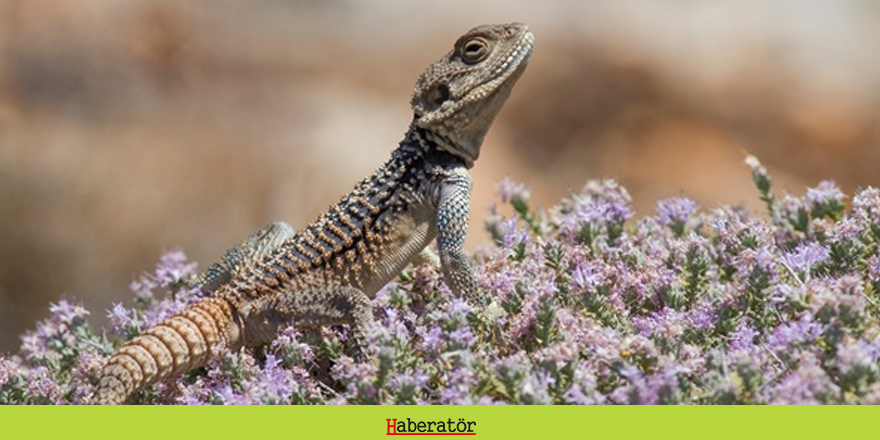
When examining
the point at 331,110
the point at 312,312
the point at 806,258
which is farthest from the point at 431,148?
the point at 331,110

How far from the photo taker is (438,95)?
6035 mm

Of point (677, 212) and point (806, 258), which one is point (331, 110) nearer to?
point (677, 212)

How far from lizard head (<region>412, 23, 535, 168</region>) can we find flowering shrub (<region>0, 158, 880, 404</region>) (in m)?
0.56

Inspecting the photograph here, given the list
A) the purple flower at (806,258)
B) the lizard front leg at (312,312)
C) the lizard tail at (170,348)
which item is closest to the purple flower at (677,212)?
the purple flower at (806,258)

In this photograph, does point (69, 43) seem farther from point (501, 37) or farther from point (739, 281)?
point (739, 281)

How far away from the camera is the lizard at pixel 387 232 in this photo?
5480 millimetres

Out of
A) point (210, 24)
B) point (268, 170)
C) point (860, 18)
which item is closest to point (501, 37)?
point (268, 170)

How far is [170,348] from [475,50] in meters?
2.11

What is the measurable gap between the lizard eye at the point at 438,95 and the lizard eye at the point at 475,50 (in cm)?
19

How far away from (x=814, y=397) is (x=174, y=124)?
8.58 metres

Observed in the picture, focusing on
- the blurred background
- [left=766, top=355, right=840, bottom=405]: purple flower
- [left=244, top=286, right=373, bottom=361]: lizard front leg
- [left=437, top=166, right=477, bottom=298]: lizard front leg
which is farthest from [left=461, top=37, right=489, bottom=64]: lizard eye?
the blurred background

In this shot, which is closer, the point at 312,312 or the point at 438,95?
the point at 312,312

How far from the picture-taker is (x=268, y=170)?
11242mm

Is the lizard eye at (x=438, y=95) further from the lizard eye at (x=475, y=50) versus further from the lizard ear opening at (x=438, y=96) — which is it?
the lizard eye at (x=475, y=50)
